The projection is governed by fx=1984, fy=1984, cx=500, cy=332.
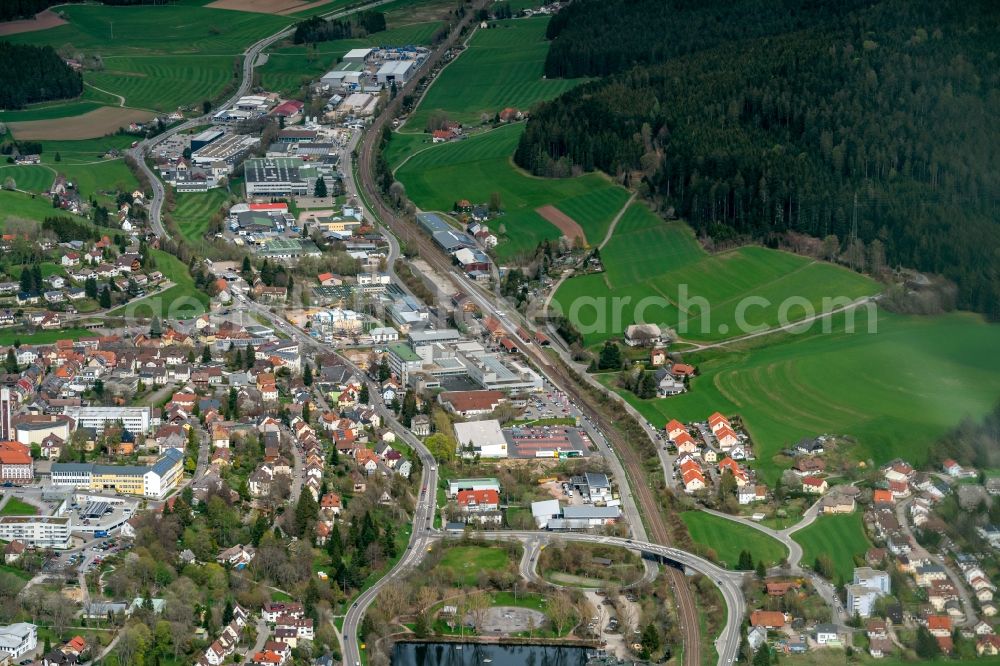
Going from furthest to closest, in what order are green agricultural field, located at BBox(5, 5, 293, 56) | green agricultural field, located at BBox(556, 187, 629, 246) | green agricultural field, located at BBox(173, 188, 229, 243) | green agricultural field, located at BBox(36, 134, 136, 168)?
1. green agricultural field, located at BBox(5, 5, 293, 56)
2. green agricultural field, located at BBox(36, 134, 136, 168)
3. green agricultural field, located at BBox(173, 188, 229, 243)
4. green agricultural field, located at BBox(556, 187, 629, 246)

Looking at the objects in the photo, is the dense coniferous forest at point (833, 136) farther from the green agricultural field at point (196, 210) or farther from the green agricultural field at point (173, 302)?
the green agricultural field at point (173, 302)

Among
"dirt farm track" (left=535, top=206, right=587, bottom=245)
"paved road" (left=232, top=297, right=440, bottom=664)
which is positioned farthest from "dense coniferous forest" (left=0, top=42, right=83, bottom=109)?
"paved road" (left=232, top=297, right=440, bottom=664)

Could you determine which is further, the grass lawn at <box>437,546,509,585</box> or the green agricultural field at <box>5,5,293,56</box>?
the green agricultural field at <box>5,5,293,56</box>

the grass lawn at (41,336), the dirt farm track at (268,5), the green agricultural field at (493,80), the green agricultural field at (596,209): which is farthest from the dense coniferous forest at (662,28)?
the grass lawn at (41,336)

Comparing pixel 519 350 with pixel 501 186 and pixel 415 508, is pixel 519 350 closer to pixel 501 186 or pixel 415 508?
pixel 415 508

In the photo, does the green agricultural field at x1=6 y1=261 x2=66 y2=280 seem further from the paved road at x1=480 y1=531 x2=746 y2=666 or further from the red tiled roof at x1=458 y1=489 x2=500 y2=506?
the paved road at x1=480 y1=531 x2=746 y2=666

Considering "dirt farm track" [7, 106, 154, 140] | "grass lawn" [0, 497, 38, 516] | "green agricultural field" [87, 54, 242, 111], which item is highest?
"green agricultural field" [87, 54, 242, 111]

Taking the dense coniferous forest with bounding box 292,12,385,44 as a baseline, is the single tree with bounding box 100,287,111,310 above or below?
below
